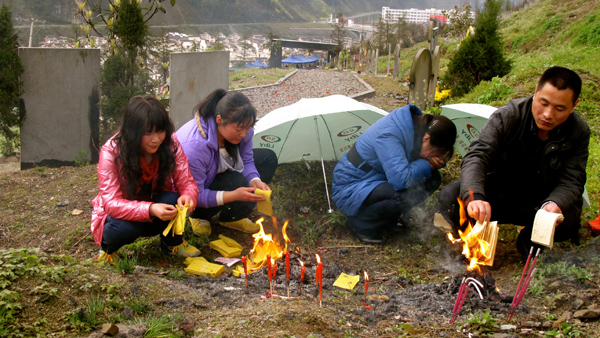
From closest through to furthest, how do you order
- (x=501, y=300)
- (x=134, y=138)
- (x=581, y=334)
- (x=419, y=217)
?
(x=581, y=334), (x=501, y=300), (x=134, y=138), (x=419, y=217)

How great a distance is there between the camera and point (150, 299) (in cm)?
255

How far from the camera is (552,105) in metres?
2.93

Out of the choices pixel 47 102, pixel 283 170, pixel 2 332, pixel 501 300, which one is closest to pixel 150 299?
pixel 2 332

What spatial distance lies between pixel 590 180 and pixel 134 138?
5.16 m

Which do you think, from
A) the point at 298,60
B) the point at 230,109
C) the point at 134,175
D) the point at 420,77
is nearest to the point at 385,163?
the point at 230,109

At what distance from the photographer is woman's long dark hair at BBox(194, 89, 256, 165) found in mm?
3682

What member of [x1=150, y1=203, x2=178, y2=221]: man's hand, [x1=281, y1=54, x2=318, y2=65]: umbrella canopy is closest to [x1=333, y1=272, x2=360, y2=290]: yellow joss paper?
[x1=150, y1=203, x2=178, y2=221]: man's hand

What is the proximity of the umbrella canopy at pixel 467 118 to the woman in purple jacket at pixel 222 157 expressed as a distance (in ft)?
8.68

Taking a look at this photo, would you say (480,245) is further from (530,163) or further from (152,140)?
(152,140)

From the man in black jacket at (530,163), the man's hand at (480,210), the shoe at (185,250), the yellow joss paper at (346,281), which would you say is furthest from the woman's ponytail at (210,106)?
the man's hand at (480,210)

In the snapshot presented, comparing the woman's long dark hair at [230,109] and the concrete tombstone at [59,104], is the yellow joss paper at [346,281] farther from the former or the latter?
the concrete tombstone at [59,104]

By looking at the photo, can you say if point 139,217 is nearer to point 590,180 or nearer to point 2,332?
point 2,332

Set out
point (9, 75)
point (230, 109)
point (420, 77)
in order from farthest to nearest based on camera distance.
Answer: point (420, 77), point (9, 75), point (230, 109)

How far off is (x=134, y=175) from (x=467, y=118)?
3948mm
